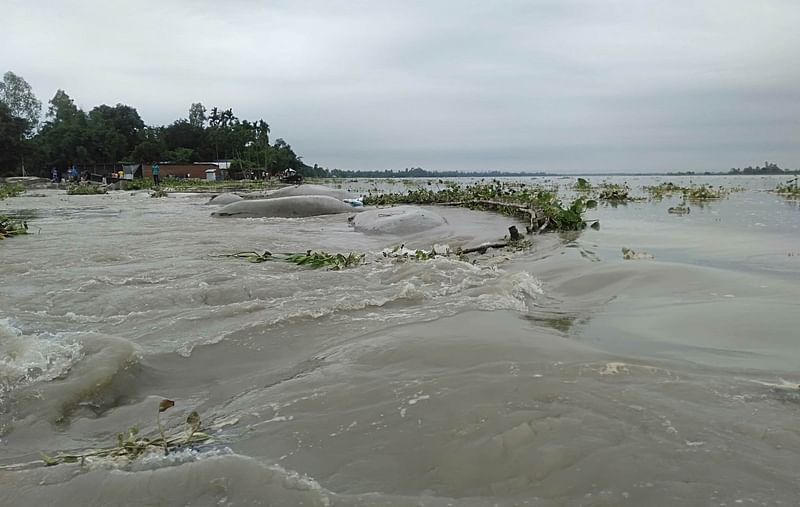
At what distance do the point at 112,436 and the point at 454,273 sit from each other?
13.9 feet

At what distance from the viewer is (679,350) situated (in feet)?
11.0

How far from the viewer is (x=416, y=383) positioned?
2865 millimetres

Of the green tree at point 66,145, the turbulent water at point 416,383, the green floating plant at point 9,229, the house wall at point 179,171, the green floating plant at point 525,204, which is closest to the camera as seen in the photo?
the turbulent water at point 416,383

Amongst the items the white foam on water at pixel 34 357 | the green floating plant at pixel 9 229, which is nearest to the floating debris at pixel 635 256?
the white foam on water at pixel 34 357

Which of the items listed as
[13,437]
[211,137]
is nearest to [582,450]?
[13,437]

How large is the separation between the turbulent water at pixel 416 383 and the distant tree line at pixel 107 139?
54410 mm

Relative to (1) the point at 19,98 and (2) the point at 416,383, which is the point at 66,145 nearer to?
(1) the point at 19,98

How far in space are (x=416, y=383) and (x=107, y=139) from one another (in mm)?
71199

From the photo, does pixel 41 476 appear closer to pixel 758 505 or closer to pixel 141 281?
pixel 758 505

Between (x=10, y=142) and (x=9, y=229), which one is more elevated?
(x=10, y=142)

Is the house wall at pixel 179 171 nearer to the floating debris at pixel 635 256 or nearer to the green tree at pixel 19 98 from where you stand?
the green tree at pixel 19 98

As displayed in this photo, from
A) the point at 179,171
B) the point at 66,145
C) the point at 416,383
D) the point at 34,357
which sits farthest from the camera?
the point at 66,145

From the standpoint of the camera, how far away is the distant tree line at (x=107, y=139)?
57.8m

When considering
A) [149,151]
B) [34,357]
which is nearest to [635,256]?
[34,357]
